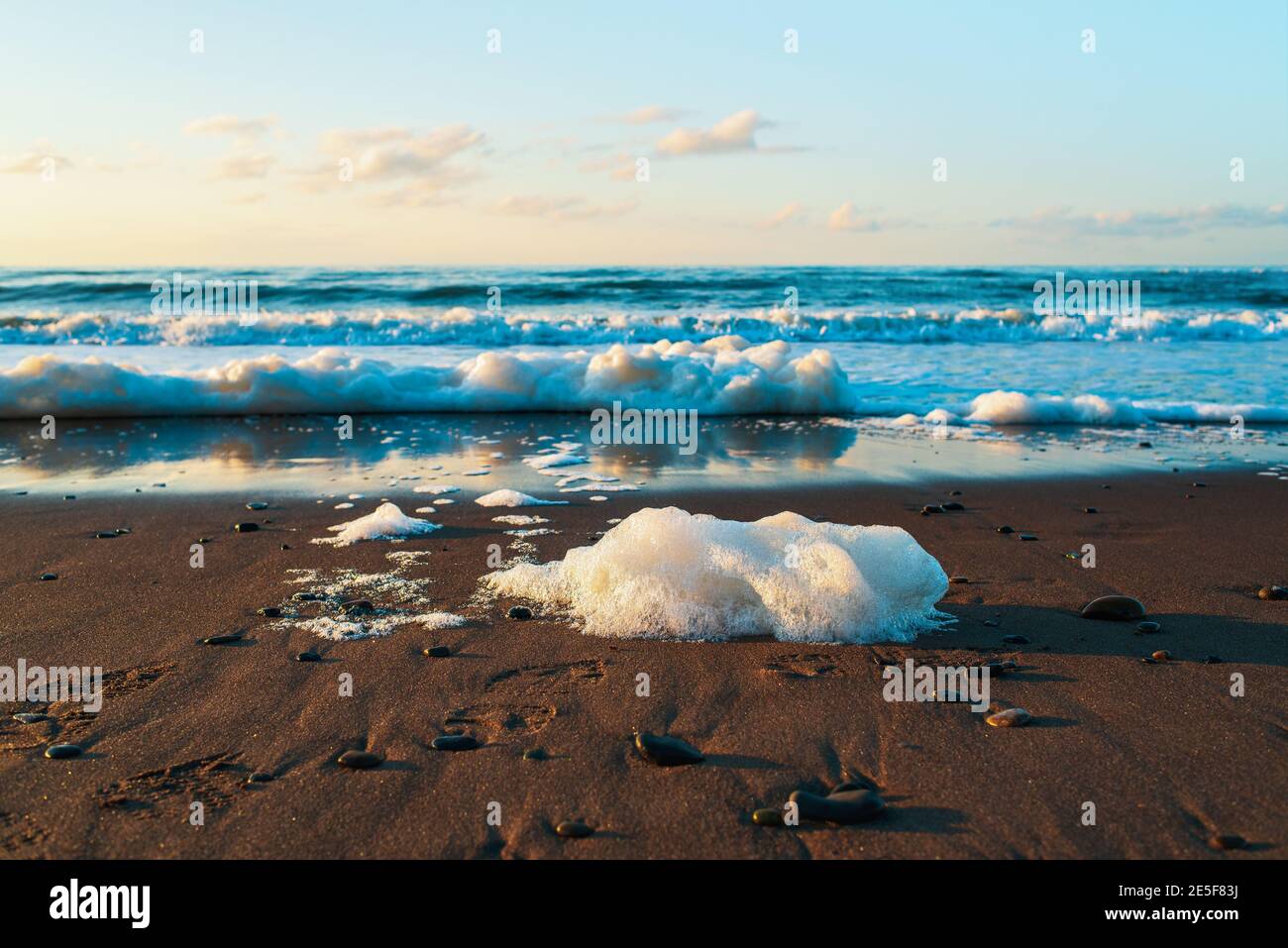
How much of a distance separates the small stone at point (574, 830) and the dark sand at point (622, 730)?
0.02 m

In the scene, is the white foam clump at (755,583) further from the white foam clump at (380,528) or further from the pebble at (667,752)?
the white foam clump at (380,528)

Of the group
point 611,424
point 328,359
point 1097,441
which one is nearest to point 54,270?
point 328,359

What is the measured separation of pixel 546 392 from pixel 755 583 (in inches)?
265

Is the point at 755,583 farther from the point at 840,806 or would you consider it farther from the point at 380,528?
the point at 380,528

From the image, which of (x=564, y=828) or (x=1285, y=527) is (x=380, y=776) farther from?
(x=1285, y=527)

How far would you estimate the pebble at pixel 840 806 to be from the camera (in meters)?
2.19

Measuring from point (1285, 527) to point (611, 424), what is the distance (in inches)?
218

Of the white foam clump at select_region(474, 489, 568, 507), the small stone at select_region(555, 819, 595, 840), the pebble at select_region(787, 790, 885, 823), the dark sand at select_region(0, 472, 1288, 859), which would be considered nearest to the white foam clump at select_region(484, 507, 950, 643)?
the dark sand at select_region(0, 472, 1288, 859)

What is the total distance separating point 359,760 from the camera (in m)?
2.45

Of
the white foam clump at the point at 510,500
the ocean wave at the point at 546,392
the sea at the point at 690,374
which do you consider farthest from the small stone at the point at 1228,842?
the ocean wave at the point at 546,392

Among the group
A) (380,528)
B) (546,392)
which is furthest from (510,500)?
(546,392)

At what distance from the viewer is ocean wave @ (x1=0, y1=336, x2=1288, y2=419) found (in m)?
9.09
